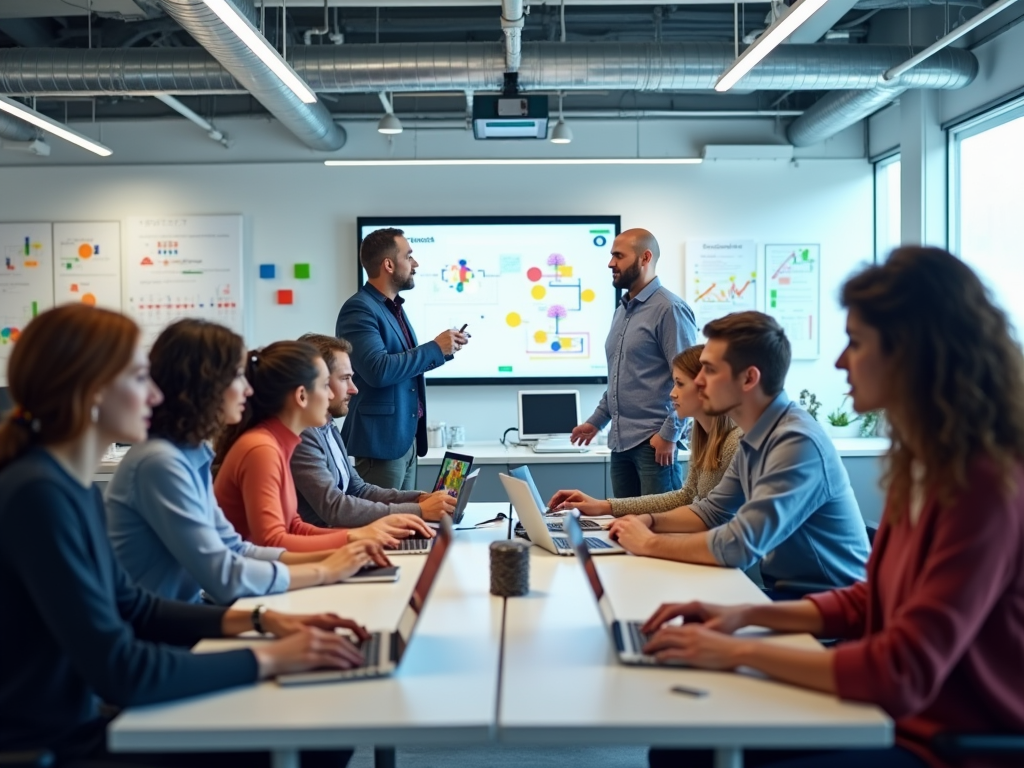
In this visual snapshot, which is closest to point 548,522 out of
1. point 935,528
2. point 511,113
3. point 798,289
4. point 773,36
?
point 935,528

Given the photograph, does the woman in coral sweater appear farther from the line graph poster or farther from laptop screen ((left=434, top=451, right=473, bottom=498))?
the line graph poster

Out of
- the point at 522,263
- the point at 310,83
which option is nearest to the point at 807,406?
the point at 522,263

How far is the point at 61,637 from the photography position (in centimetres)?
143

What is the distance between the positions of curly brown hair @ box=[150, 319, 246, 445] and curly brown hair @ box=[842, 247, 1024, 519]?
55.8 inches

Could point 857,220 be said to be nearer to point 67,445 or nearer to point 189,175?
point 189,175

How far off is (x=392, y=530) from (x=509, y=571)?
64 centimetres

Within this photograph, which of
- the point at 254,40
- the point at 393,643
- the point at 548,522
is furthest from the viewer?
the point at 254,40

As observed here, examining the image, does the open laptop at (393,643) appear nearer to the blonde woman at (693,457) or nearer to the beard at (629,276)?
the blonde woman at (693,457)

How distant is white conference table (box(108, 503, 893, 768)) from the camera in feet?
4.50

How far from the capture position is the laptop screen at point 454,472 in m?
3.04

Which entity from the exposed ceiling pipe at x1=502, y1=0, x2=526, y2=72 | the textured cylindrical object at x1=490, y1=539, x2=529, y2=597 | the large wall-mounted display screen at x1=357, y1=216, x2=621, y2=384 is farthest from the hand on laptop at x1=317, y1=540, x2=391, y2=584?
the large wall-mounted display screen at x1=357, y1=216, x2=621, y2=384

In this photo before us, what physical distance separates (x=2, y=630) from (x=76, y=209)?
5.49m

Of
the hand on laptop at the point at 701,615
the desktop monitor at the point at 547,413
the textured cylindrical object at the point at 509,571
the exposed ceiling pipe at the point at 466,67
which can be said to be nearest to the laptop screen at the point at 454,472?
the textured cylindrical object at the point at 509,571

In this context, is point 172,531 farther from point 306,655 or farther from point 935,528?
point 935,528
